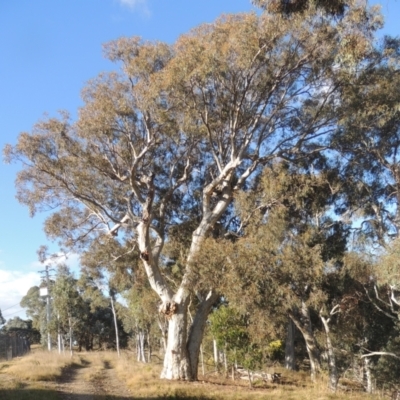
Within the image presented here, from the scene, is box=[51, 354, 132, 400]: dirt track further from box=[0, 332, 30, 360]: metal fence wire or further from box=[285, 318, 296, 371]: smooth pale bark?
box=[0, 332, 30, 360]: metal fence wire

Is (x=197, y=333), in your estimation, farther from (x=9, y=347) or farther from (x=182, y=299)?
(x=9, y=347)

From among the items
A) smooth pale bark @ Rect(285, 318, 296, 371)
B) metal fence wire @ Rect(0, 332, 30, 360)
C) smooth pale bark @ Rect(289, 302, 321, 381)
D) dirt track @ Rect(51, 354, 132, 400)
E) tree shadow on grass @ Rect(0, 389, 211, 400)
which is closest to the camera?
tree shadow on grass @ Rect(0, 389, 211, 400)

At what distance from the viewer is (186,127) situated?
1842 cm

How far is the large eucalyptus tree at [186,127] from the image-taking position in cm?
1706

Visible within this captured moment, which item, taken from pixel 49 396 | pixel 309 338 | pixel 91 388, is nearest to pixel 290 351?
pixel 309 338

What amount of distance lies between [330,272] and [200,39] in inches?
415

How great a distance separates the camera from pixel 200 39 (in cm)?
1739

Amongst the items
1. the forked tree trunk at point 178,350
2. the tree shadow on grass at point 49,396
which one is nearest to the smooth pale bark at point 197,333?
the forked tree trunk at point 178,350

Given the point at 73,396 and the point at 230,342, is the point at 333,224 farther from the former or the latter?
the point at 73,396

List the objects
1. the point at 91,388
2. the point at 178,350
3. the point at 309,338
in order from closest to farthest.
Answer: the point at 91,388, the point at 178,350, the point at 309,338

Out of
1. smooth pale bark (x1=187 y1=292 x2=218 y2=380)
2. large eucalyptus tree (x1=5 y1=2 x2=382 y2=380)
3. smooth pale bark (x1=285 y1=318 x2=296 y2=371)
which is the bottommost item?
smooth pale bark (x1=285 y1=318 x2=296 y2=371)

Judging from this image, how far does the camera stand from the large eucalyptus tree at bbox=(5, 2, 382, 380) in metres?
17.1

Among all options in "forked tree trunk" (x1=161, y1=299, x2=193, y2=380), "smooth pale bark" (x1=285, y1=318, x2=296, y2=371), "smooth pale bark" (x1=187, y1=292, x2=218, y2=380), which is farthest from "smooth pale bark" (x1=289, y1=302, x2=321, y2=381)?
"smooth pale bark" (x1=285, y1=318, x2=296, y2=371)

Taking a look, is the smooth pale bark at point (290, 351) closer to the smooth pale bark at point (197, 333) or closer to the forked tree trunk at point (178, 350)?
the smooth pale bark at point (197, 333)
